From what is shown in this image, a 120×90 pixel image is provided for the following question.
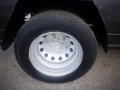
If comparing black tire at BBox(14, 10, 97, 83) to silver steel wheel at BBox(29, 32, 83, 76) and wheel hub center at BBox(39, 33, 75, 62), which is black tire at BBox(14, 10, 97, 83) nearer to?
silver steel wheel at BBox(29, 32, 83, 76)

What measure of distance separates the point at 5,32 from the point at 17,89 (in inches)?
25.4

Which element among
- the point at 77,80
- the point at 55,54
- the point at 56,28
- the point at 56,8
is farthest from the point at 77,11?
the point at 77,80

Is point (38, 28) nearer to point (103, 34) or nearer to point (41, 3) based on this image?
point (41, 3)

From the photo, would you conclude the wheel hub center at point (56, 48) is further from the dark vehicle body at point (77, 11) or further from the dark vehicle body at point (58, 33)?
the dark vehicle body at point (77, 11)

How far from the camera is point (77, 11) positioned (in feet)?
8.36

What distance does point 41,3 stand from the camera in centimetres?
248

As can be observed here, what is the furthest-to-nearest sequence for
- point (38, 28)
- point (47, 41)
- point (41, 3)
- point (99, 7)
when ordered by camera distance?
point (47, 41)
point (41, 3)
point (38, 28)
point (99, 7)

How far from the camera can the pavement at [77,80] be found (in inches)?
105

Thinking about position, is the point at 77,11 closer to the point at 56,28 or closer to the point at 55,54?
the point at 56,28

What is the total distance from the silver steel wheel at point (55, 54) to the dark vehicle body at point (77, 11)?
29 centimetres

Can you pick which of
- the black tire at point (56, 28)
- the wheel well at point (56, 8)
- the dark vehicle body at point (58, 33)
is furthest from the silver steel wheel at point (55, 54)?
the wheel well at point (56, 8)

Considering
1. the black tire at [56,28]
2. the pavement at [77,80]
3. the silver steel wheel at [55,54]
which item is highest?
the black tire at [56,28]

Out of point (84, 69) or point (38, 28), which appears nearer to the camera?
point (38, 28)

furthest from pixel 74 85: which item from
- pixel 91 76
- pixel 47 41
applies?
pixel 47 41
